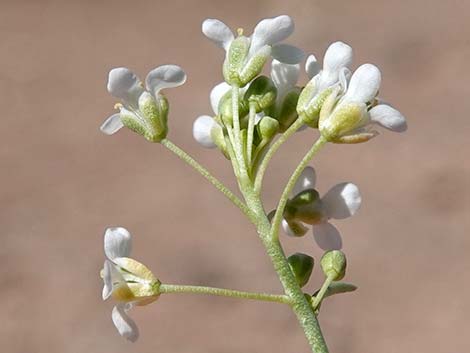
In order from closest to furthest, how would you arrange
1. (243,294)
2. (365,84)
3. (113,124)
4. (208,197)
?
(243,294), (365,84), (113,124), (208,197)

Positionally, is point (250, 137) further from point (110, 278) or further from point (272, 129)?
point (110, 278)

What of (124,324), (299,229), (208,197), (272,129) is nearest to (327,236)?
(299,229)

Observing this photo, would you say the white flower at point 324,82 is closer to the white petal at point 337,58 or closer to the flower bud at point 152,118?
the white petal at point 337,58

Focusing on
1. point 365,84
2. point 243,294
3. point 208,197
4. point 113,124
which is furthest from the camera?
point 208,197

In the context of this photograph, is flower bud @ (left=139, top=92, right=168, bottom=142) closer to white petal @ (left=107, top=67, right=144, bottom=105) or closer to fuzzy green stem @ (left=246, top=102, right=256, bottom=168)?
white petal @ (left=107, top=67, right=144, bottom=105)

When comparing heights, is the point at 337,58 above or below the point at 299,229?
above

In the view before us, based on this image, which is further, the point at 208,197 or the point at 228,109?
the point at 208,197

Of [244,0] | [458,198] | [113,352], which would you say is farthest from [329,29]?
[113,352]

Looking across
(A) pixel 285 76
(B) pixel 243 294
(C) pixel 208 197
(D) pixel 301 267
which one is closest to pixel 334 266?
(D) pixel 301 267

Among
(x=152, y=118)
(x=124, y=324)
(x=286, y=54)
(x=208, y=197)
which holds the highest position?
(x=286, y=54)
